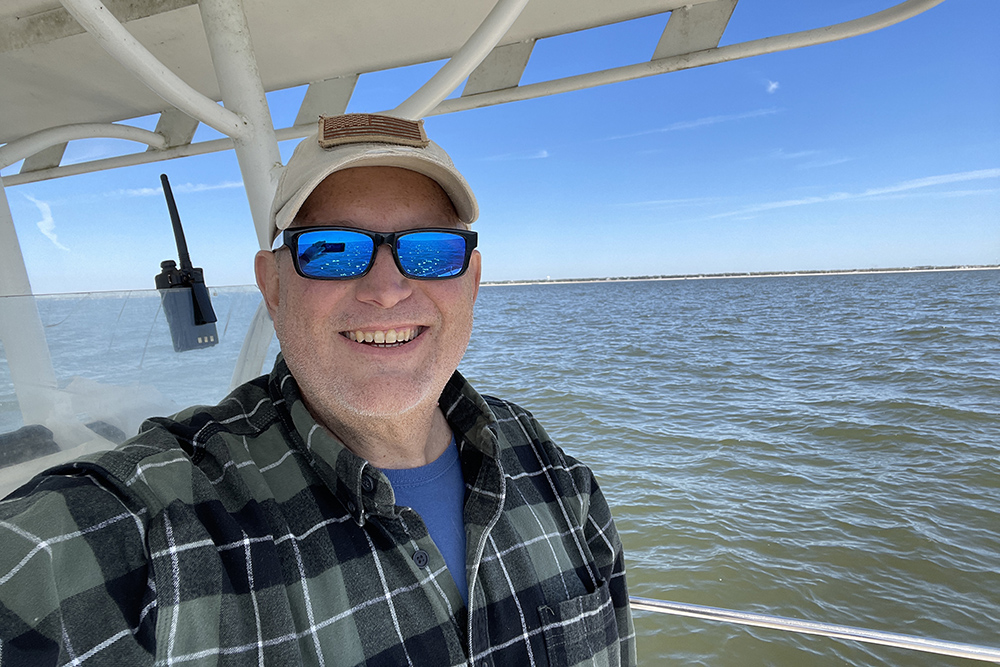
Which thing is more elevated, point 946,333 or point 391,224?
point 391,224

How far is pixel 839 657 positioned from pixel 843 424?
5.99 m

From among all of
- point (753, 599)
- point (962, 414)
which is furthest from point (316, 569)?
point (962, 414)

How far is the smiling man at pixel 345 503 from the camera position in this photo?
760 millimetres

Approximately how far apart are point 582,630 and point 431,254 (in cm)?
84

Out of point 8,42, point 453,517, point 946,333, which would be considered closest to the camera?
point 453,517

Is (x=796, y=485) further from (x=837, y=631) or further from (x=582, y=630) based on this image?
(x=582, y=630)

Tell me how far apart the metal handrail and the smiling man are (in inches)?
26.3

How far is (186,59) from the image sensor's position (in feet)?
12.9

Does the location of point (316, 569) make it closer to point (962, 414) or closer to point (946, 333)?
point (962, 414)

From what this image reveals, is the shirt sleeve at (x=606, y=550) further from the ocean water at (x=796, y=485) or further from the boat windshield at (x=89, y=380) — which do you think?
the ocean water at (x=796, y=485)

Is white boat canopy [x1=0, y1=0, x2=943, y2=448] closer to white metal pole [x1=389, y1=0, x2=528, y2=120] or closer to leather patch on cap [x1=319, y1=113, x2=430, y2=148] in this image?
white metal pole [x1=389, y1=0, x2=528, y2=120]

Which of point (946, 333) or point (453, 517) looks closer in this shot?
point (453, 517)

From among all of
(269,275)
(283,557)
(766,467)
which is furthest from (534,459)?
(766,467)

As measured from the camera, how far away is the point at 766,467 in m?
7.48
